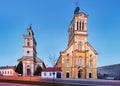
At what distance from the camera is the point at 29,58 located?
78312mm

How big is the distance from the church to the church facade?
14.2 m

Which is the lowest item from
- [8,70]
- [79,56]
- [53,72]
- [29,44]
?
[8,70]

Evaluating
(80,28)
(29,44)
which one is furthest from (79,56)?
(29,44)

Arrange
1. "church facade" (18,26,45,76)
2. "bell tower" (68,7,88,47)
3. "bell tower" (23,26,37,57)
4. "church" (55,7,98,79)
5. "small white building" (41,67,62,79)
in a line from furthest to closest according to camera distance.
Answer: "bell tower" (23,26,37,57)
"church facade" (18,26,45,76)
"bell tower" (68,7,88,47)
"small white building" (41,67,62,79)
"church" (55,7,98,79)

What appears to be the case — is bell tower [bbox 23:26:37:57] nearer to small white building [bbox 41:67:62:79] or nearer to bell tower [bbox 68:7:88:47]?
small white building [bbox 41:67:62:79]

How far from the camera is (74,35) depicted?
7019cm

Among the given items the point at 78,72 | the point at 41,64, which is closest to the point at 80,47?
the point at 78,72

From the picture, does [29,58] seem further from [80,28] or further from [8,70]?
[8,70]

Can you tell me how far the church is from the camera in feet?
224

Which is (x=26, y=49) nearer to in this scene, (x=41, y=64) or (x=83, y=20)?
(x=41, y=64)

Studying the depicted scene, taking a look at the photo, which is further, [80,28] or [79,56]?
[80,28]

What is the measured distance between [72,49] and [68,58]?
3.16 meters

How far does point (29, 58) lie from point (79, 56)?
19.4 meters

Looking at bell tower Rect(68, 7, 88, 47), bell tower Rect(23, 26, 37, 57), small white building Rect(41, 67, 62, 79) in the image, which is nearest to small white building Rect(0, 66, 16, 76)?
bell tower Rect(23, 26, 37, 57)
